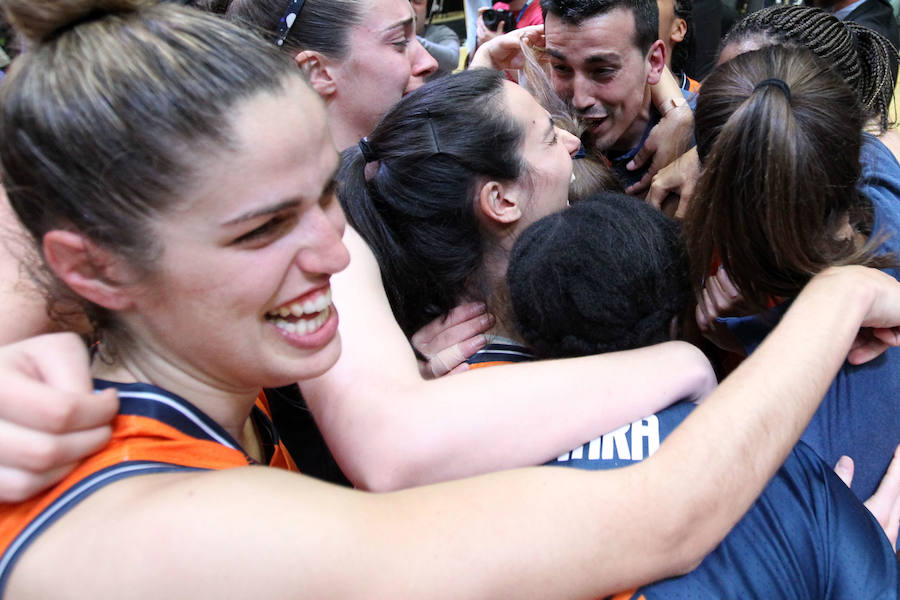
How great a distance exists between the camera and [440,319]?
1.68 meters

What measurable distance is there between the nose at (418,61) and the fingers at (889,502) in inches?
74.0

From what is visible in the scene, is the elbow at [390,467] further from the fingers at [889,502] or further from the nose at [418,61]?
the nose at [418,61]

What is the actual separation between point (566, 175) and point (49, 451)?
1365 mm

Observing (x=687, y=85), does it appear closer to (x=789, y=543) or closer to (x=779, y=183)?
(x=779, y=183)

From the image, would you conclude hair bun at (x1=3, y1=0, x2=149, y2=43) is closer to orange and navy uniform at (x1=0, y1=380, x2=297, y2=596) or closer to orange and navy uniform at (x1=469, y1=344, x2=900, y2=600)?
orange and navy uniform at (x1=0, y1=380, x2=297, y2=596)

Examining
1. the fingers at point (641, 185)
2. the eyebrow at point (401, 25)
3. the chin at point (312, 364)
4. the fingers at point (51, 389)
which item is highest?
the eyebrow at point (401, 25)

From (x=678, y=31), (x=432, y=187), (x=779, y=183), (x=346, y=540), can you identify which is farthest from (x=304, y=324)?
(x=678, y=31)

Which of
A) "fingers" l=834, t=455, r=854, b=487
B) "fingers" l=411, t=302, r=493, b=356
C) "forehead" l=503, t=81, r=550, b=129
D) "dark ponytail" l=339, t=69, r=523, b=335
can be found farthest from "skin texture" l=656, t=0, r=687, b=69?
"fingers" l=834, t=455, r=854, b=487

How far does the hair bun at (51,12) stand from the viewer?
932 mm

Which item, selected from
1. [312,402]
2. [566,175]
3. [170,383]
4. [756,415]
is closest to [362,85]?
[566,175]

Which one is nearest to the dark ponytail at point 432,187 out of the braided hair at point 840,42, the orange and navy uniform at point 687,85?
the braided hair at point 840,42

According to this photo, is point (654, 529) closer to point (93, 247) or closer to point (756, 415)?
point (756, 415)

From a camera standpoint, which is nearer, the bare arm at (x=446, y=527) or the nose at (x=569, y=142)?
the bare arm at (x=446, y=527)

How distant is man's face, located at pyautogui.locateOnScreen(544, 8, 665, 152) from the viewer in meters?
2.61
